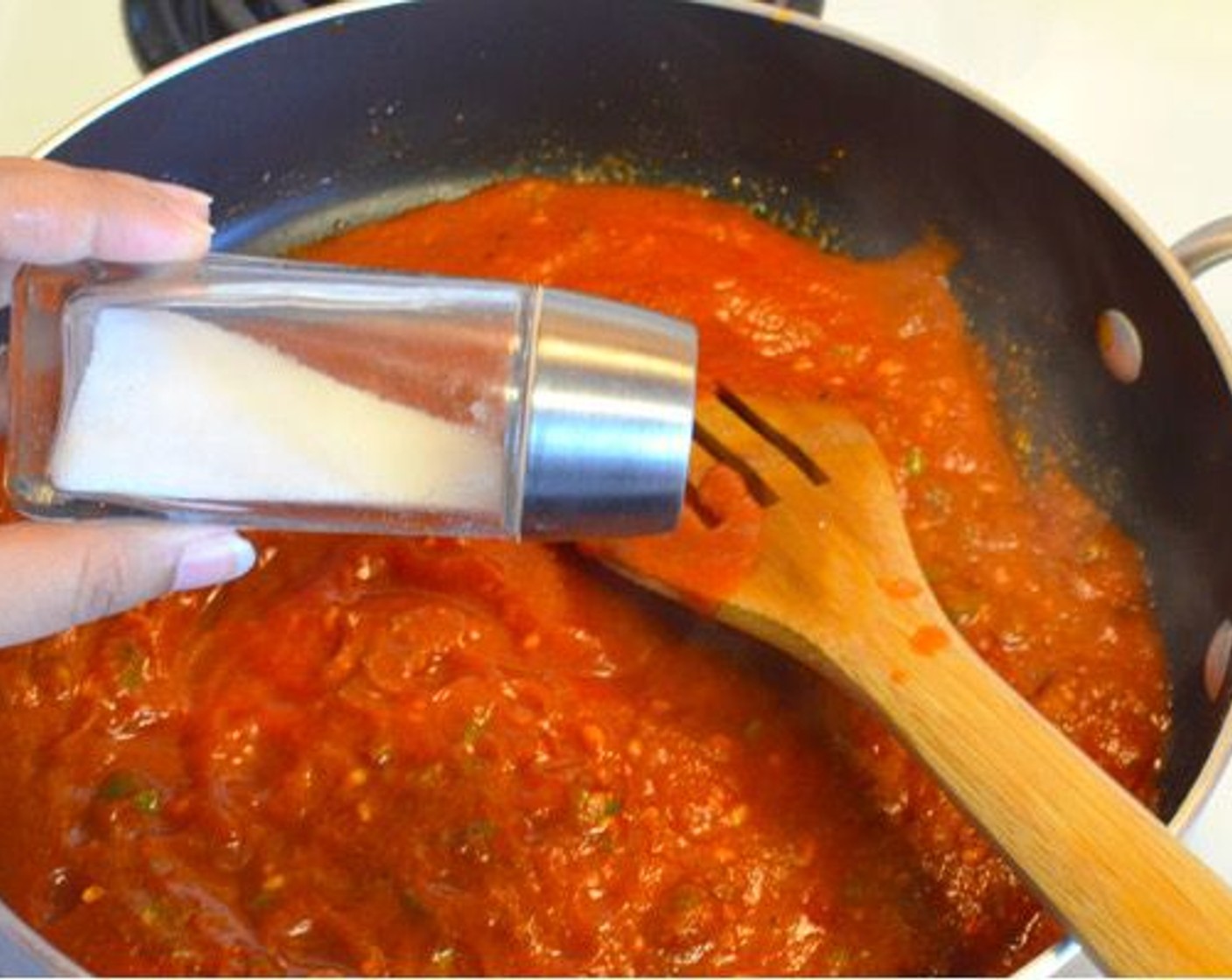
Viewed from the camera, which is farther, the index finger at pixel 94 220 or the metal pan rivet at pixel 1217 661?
the metal pan rivet at pixel 1217 661

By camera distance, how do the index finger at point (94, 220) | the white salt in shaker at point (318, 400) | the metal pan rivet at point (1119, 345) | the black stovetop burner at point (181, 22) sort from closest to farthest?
the white salt in shaker at point (318, 400) < the index finger at point (94, 220) < the metal pan rivet at point (1119, 345) < the black stovetop burner at point (181, 22)

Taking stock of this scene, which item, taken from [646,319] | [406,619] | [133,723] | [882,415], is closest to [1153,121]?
[882,415]

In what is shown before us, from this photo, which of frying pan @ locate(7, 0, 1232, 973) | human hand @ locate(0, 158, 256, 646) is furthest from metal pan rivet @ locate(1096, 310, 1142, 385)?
human hand @ locate(0, 158, 256, 646)

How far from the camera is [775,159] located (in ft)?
4.85

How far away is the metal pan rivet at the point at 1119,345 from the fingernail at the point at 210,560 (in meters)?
0.83

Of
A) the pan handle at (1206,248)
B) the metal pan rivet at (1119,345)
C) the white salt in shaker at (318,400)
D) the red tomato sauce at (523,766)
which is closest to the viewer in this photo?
the white salt in shaker at (318,400)

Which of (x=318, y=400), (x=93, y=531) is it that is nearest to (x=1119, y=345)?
(x=318, y=400)

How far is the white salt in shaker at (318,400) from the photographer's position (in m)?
0.77

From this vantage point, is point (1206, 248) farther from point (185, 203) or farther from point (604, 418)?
A: point (185, 203)

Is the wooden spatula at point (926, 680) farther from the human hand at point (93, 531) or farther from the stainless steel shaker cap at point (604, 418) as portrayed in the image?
the human hand at point (93, 531)

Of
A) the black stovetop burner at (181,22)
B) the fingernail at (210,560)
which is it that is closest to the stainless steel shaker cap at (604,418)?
the fingernail at (210,560)

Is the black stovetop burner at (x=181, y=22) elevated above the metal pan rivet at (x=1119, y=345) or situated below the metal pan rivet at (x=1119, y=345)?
above

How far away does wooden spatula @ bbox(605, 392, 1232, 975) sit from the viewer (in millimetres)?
865

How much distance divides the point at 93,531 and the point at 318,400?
16cm
